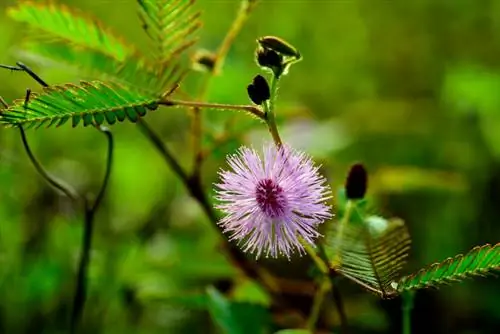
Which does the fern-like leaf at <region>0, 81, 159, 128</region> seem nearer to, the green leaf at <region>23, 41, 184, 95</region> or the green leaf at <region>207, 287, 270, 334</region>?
the green leaf at <region>23, 41, 184, 95</region>

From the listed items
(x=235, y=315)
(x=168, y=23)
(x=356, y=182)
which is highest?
(x=168, y=23)

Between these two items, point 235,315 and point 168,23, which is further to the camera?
point 235,315

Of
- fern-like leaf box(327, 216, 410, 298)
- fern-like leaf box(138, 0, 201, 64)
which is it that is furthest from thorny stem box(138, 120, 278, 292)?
fern-like leaf box(327, 216, 410, 298)

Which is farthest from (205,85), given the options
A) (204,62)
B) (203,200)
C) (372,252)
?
(372,252)

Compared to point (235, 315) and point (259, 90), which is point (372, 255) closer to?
point (259, 90)

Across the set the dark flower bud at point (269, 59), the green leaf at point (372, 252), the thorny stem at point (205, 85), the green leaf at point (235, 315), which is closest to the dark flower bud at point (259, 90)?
the dark flower bud at point (269, 59)

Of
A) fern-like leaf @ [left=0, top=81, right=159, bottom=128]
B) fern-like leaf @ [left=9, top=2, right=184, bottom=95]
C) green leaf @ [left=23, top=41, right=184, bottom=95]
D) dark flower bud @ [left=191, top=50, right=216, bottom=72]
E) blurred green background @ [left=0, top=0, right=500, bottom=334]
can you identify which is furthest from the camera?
blurred green background @ [left=0, top=0, right=500, bottom=334]

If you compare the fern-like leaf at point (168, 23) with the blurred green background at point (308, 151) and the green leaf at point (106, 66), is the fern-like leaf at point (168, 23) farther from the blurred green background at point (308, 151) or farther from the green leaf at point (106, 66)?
the blurred green background at point (308, 151)
